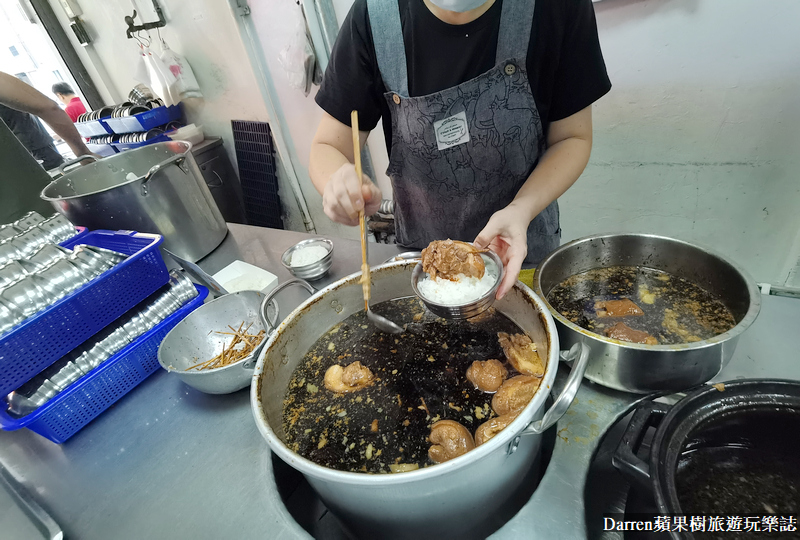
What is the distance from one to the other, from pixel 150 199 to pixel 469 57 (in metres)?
2.03

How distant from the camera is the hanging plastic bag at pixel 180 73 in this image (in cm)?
457

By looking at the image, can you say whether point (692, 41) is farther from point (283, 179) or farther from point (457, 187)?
point (283, 179)

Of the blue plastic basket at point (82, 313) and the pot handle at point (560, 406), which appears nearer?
Result: the pot handle at point (560, 406)

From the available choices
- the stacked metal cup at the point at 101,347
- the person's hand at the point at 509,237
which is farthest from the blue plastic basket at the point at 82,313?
the person's hand at the point at 509,237

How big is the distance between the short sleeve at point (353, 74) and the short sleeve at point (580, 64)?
0.81 metres

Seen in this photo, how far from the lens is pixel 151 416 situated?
1.54 meters

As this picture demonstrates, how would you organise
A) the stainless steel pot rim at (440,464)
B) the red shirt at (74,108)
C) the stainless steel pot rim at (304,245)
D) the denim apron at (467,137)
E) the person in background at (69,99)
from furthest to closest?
1. the red shirt at (74,108)
2. the person in background at (69,99)
3. the stainless steel pot rim at (304,245)
4. the denim apron at (467,137)
5. the stainless steel pot rim at (440,464)

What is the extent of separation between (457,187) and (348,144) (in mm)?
606

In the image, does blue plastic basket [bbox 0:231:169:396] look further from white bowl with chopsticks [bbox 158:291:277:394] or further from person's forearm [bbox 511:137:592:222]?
person's forearm [bbox 511:137:592:222]

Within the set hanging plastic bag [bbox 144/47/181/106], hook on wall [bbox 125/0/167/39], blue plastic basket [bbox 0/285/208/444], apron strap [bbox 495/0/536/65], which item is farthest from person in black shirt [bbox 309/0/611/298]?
hook on wall [bbox 125/0/167/39]

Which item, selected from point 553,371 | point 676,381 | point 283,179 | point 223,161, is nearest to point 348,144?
point 553,371

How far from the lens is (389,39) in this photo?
1.64 m

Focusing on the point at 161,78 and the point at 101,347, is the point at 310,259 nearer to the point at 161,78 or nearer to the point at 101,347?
the point at 101,347

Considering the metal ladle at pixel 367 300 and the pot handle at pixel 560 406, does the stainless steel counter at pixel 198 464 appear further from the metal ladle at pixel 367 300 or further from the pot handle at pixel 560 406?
the metal ladle at pixel 367 300
